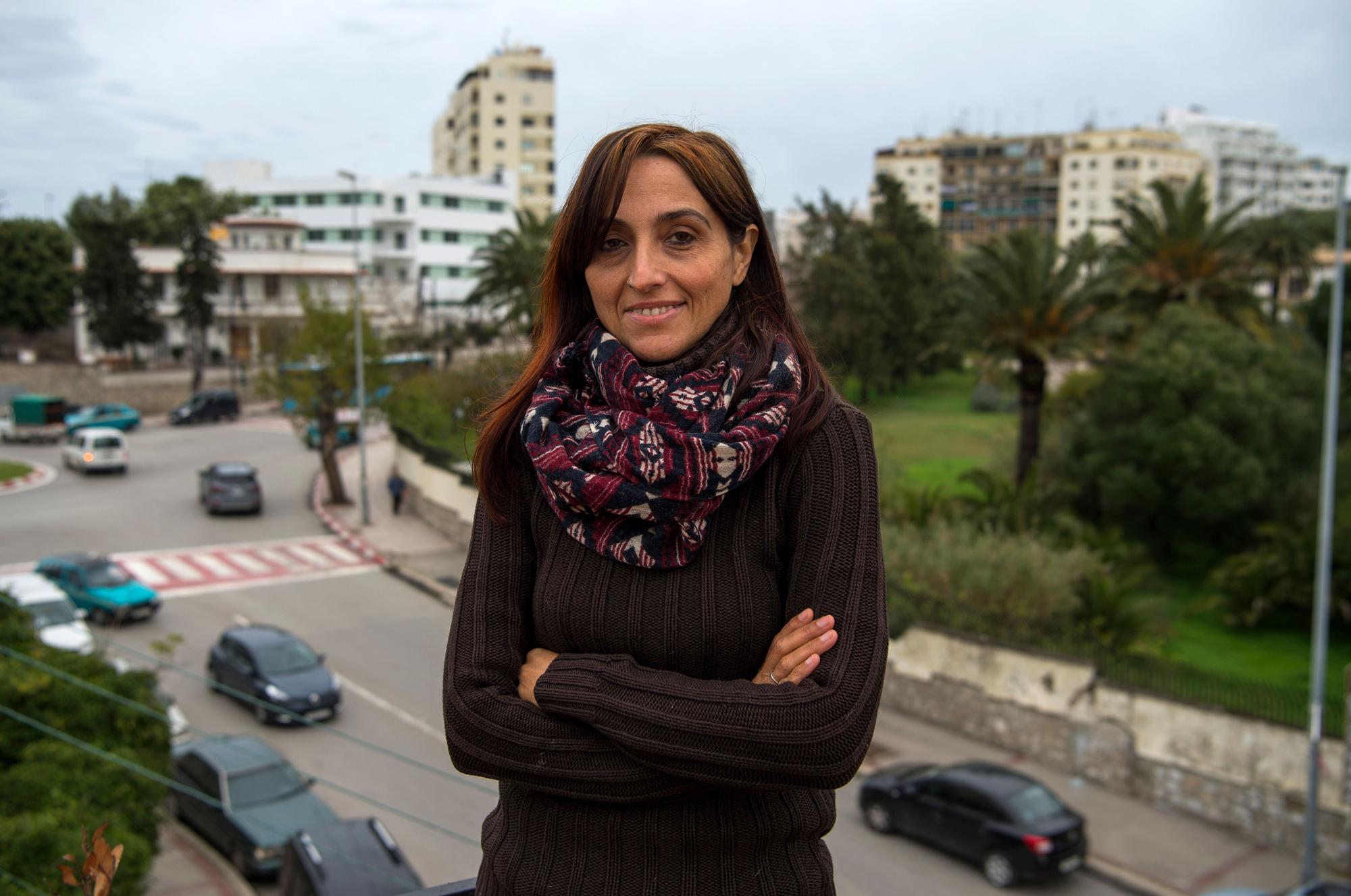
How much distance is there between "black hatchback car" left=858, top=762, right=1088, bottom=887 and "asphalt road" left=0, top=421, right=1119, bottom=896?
0.35 m

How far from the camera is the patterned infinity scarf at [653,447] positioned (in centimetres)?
211

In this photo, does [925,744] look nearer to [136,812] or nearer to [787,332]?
[136,812]

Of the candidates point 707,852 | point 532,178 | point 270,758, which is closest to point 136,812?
point 270,758

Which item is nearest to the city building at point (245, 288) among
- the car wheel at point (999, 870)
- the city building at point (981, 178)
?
the car wheel at point (999, 870)

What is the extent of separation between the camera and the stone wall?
161ft

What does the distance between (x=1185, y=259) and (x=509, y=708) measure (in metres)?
28.9

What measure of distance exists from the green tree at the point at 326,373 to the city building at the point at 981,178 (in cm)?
7711

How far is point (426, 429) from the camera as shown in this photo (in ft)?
108

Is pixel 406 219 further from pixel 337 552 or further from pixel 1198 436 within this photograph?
pixel 1198 436

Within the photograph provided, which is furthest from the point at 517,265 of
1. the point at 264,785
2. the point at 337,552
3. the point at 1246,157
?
the point at 1246,157

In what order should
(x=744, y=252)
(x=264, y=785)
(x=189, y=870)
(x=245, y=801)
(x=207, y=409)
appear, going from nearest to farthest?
(x=744, y=252), (x=189, y=870), (x=245, y=801), (x=264, y=785), (x=207, y=409)

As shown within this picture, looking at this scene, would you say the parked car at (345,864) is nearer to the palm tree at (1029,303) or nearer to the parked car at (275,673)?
the parked car at (275,673)

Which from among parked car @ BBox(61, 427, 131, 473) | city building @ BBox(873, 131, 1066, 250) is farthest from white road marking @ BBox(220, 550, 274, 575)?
city building @ BBox(873, 131, 1066, 250)

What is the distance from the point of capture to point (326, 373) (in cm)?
3003
